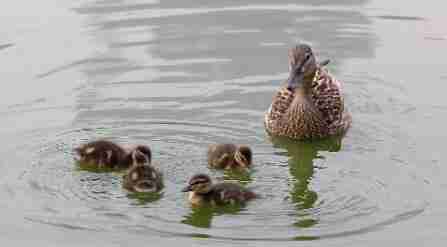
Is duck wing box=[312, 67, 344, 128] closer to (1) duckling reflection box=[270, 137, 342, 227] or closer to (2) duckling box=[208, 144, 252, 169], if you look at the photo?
(1) duckling reflection box=[270, 137, 342, 227]

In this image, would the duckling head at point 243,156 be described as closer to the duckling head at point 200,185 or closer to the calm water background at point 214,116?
the calm water background at point 214,116

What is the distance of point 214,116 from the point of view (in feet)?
27.5

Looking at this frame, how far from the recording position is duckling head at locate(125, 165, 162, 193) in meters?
7.02

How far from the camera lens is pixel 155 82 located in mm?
9070

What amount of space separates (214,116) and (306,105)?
0.63 m

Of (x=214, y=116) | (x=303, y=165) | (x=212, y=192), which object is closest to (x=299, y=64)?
(x=214, y=116)

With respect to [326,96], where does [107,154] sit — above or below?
below

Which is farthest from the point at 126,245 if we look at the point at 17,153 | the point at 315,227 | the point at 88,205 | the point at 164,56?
the point at 164,56

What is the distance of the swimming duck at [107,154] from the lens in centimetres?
741

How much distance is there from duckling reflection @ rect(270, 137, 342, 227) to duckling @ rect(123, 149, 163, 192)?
77 centimetres

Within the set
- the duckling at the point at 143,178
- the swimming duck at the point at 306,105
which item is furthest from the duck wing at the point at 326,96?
the duckling at the point at 143,178

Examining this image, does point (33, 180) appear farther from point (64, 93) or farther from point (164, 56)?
point (164, 56)

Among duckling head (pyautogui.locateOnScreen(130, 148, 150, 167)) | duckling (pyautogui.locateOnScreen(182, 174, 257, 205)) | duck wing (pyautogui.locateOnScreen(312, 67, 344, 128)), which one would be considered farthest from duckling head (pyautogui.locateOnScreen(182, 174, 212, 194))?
duck wing (pyautogui.locateOnScreen(312, 67, 344, 128))

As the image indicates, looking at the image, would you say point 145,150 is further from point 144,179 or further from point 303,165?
point 303,165
